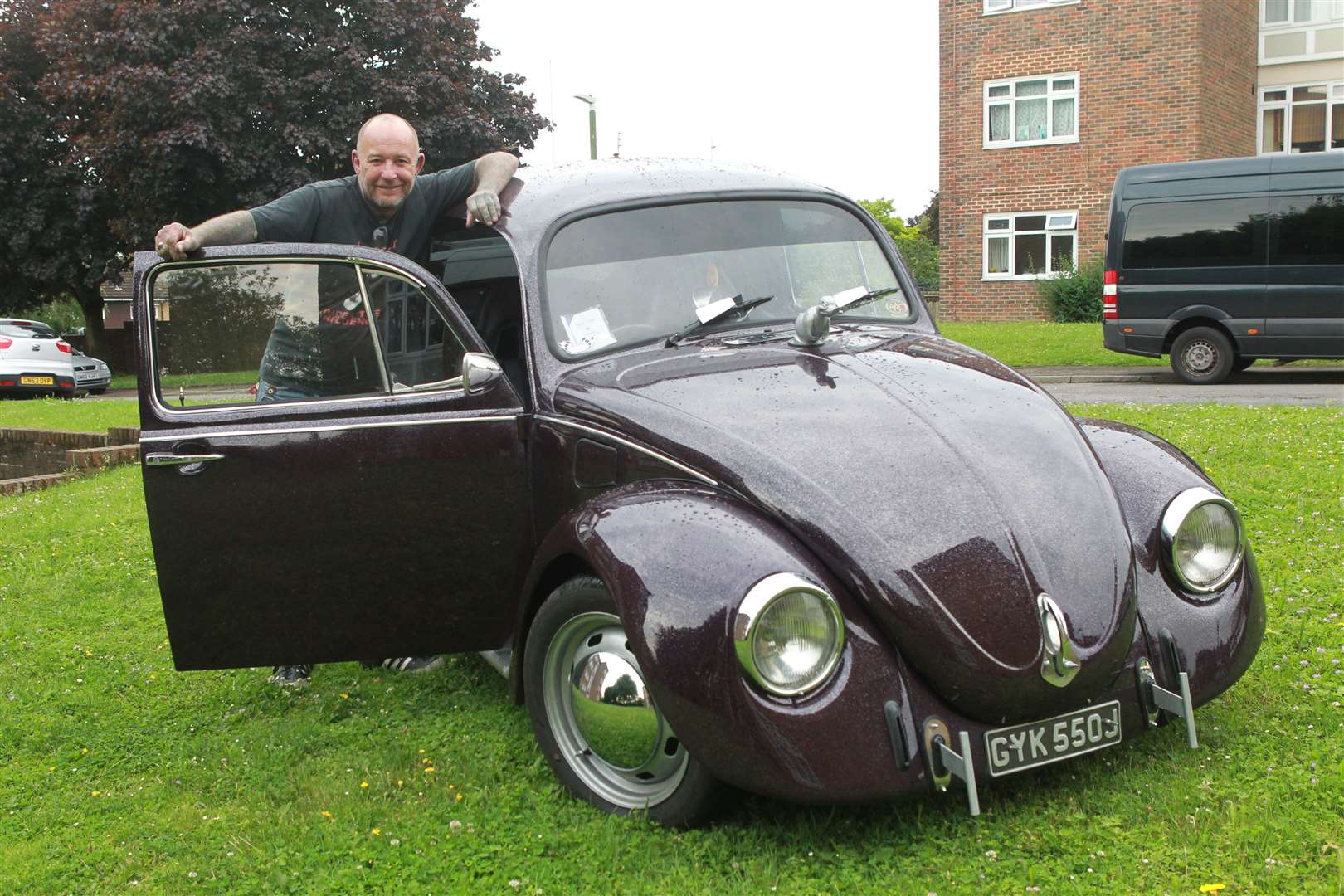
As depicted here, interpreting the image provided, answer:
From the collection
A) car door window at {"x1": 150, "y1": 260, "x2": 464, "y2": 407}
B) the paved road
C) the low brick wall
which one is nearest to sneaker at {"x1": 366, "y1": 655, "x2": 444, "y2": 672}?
car door window at {"x1": 150, "y1": 260, "x2": 464, "y2": 407}

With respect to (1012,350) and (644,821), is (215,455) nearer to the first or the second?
(644,821)

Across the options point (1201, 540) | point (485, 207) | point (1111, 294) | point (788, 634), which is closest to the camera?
point (788, 634)

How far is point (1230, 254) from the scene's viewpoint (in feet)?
47.9

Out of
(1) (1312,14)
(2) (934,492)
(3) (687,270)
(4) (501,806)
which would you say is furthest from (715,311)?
(1) (1312,14)

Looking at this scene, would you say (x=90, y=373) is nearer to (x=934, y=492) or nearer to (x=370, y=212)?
(x=370, y=212)

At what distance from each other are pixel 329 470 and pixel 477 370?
0.60 m

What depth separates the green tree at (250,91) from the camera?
2273cm

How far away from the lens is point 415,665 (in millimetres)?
4957

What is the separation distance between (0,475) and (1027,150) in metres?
21.3

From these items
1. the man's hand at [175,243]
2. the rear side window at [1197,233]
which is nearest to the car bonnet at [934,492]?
the man's hand at [175,243]

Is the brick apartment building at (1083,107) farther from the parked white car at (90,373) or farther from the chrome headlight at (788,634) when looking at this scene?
the chrome headlight at (788,634)

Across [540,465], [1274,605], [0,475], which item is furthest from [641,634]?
[0,475]

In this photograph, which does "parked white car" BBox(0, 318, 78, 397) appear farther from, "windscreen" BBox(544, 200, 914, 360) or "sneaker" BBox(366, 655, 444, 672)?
"windscreen" BBox(544, 200, 914, 360)

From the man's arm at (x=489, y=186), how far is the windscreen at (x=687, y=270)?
1.08 ft
